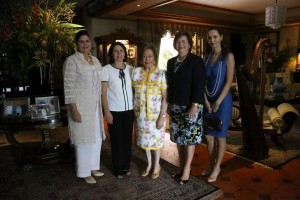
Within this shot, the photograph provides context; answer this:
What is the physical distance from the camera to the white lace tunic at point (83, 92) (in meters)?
2.09

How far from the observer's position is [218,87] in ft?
7.25

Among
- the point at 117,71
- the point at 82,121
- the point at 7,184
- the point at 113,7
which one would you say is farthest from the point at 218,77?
the point at 113,7

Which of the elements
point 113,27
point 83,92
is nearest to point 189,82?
point 83,92

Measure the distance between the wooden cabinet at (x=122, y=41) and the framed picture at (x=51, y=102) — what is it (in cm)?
284

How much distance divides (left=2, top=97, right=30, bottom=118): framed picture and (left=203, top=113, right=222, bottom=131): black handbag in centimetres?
181

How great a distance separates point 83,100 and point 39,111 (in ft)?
2.19

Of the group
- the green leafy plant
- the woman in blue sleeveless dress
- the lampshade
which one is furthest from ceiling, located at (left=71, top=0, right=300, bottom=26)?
the woman in blue sleeveless dress

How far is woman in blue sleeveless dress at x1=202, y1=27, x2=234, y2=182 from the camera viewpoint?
85.4 inches

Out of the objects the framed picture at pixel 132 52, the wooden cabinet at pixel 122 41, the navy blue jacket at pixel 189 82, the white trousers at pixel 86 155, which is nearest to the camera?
the navy blue jacket at pixel 189 82

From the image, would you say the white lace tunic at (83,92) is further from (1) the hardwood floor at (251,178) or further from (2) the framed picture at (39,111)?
(1) the hardwood floor at (251,178)

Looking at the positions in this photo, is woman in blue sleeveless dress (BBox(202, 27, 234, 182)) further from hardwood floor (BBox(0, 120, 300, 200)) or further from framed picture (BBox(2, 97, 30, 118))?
framed picture (BBox(2, 97, 30, 118))

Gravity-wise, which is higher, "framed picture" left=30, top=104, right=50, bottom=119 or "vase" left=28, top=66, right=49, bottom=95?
"vase" left=28, top=66, right=49, bottom=95

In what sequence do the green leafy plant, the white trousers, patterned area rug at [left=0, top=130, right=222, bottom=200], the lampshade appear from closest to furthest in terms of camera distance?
1. patterned area rug at [left=0, top=130, right=222, bottom=200]
2. the white trousers
3. the lampshade
4. the green leafy plant

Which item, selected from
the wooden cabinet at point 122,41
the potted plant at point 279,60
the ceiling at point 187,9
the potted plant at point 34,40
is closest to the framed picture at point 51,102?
the potted plant at point 34,40
